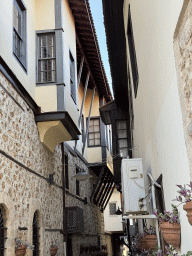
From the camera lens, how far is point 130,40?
29.7 ft

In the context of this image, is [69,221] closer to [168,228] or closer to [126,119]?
[126,119]

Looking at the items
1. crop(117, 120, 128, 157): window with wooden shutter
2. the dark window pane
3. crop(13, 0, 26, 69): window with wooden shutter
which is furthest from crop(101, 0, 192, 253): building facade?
the dark window pane

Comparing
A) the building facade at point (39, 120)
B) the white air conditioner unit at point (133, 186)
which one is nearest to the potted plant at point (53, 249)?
the building facade at point (39, 120)

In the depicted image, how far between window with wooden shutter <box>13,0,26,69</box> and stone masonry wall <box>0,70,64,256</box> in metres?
1.35

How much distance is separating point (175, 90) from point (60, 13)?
24.5 feet

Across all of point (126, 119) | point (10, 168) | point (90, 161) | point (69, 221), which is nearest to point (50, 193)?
point (69, 221)

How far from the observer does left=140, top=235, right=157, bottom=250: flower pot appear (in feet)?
18.3

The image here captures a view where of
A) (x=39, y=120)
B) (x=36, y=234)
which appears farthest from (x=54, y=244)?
(x=39, y=120)

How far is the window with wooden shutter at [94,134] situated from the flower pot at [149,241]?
480 inches

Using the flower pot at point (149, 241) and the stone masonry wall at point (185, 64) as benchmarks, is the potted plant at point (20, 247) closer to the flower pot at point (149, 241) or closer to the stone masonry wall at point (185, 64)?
the flower pot at point (149, 241)

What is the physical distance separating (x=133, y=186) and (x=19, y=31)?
198 inches

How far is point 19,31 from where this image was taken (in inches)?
337

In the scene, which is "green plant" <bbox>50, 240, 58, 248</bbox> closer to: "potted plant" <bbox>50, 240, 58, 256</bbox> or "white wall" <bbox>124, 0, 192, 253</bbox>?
"potted plant" <bbox>50, 240, 58, 256</bbox>

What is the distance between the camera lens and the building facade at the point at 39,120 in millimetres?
6832
